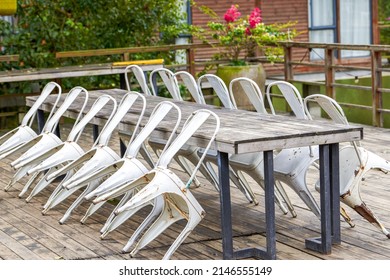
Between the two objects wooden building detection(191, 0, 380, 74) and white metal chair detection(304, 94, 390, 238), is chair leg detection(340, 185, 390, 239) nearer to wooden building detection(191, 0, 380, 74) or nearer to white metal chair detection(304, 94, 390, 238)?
white metal chair detection(304, 94, 390, 238)

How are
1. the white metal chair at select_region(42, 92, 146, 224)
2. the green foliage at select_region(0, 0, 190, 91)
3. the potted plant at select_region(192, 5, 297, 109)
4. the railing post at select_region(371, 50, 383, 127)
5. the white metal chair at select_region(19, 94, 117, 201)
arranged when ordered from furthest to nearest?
the green foliage at select_region(0, 0, 190, 91)
the potted plant at select_region(192, 5, 297, 109)
the railing post at select_region(371, 50, 383, 127)
the white metal chair at select_region(19, 94, 117, 201)
the white metal chair at select_region(42, 92, 146, 224)

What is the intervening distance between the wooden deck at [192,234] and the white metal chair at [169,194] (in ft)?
0.67

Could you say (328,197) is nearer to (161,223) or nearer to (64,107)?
(161,223)

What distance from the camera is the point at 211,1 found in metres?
17.5

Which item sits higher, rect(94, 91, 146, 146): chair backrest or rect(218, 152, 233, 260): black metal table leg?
rect(94, 91, 146, 146): chair backrest

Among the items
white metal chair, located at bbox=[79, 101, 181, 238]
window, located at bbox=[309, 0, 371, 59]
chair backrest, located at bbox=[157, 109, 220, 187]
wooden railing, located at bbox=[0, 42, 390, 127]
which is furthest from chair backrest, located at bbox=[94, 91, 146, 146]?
window, located at bbox=[309, 0, 371, 59]

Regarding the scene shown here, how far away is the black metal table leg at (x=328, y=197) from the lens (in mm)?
5203

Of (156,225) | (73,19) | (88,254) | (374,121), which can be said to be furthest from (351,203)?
(73,19)

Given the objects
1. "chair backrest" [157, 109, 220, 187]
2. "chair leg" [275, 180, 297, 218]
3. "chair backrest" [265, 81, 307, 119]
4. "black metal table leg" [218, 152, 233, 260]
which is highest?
"chair backrest" [265, 81, 307, 119]

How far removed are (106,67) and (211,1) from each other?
7634 millimetres

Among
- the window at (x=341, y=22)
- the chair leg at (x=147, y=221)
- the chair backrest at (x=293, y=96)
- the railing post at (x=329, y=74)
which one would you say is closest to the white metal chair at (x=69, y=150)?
the chair leg at (x=147, y=221)

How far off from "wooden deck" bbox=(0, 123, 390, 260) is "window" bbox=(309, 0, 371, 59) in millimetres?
11769

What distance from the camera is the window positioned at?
18562 mm

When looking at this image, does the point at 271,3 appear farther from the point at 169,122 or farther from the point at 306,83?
the point at 169,122
